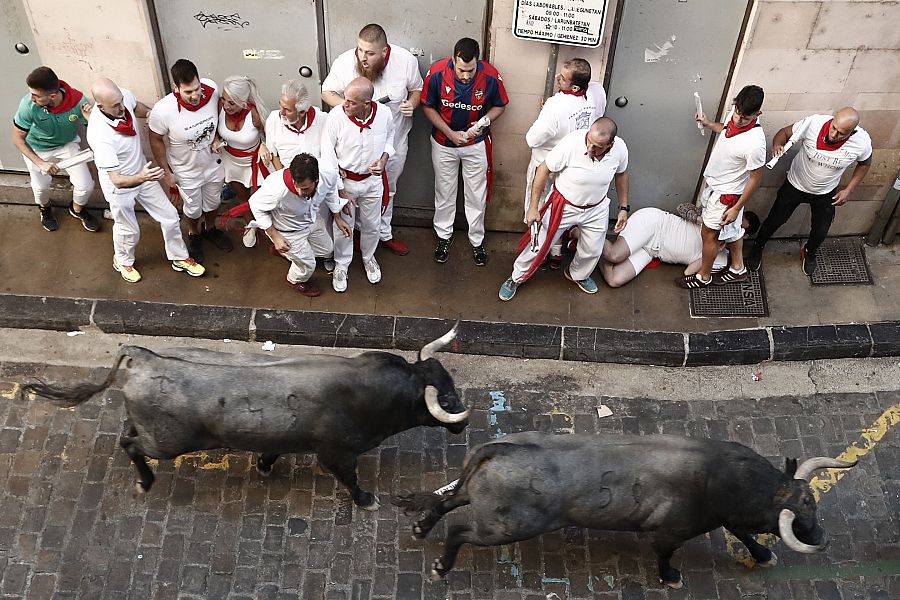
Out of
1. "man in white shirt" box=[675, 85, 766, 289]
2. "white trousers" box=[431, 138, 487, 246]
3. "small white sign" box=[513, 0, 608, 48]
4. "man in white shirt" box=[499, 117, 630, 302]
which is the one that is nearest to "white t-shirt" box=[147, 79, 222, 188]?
"white trousers" box=[431, 138, 487, 246]

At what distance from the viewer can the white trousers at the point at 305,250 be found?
7941 millimetres

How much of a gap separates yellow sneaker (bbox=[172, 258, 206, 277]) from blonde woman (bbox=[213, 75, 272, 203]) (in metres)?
0.92

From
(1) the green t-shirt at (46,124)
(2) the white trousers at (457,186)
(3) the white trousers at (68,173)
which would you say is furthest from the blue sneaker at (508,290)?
(1) the green t-shirt at (46,124)

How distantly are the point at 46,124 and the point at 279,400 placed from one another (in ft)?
12.3

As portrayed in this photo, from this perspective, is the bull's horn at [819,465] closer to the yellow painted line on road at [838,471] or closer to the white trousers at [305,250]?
the yellow painted line on road at [838,471]

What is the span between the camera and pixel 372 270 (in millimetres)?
8828

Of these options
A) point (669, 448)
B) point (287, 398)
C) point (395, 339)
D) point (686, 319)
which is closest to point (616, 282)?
point (686, 319)

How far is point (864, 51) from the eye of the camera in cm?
793

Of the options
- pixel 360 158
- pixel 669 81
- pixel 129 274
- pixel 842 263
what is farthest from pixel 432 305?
pixel 842 263

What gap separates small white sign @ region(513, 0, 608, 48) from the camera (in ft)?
25.1

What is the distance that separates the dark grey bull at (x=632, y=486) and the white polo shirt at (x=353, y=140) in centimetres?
300

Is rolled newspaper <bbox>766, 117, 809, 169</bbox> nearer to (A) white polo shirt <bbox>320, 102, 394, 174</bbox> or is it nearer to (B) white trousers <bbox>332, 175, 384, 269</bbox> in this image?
(A) white polo shirt <bbox>320, 102, 394, 174</bbox>

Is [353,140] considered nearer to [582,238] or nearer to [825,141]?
[582,238]

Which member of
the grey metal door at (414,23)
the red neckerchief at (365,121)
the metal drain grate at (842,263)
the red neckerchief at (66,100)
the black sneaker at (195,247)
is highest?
the grey metal door at (414,23)
